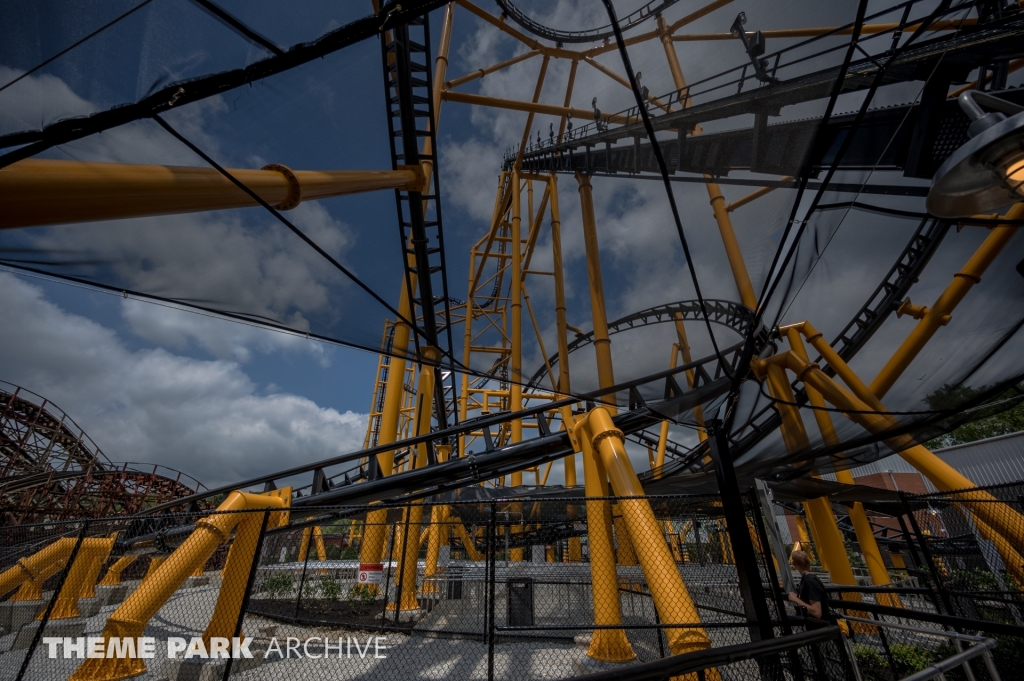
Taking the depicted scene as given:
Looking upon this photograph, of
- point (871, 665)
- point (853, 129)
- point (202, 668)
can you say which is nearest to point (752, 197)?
point (853, 129)

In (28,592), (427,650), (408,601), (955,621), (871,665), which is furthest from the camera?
(28,592)

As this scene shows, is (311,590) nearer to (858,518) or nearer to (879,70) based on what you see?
(858,518)

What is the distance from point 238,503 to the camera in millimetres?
5688

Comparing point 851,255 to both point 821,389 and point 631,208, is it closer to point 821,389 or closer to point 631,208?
point 631,208

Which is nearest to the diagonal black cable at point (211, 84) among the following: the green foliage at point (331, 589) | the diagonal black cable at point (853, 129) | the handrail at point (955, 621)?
the diagonal black cable at point (853, 129)

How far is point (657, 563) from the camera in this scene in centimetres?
383

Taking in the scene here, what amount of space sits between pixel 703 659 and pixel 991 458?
60.6 feet

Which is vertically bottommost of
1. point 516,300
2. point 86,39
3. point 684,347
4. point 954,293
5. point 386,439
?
point 954,293

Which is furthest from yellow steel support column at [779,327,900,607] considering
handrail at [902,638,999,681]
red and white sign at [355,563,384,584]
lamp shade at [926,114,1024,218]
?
red and white sign at [355,563,384,584]

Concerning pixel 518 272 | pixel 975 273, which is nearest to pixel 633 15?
pixel 975 273

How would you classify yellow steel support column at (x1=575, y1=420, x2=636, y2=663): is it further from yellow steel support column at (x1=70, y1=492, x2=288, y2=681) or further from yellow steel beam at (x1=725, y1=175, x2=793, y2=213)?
yellow steel support column at (x1=70, y1=492, x2=288, y2=681)

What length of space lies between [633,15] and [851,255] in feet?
4.58

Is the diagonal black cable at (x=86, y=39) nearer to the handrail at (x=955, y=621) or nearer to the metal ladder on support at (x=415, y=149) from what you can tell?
the metal ladder on support at (x=415, y=149)

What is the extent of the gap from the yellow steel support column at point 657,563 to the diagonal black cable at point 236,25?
12.6ft
